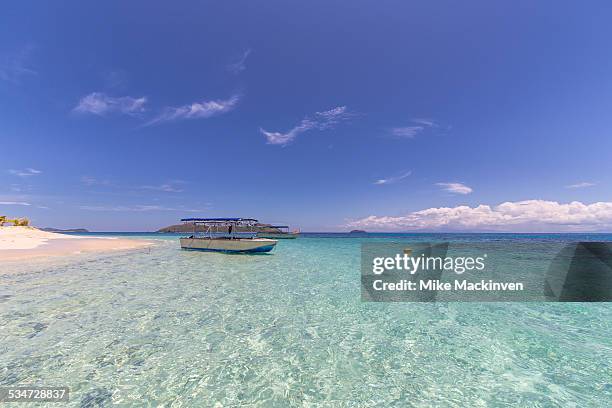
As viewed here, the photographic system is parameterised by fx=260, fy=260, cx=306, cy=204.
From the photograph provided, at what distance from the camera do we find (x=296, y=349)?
252 inches

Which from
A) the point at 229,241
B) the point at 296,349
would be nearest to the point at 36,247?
the point at 229,241

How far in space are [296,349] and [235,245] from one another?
897 inches

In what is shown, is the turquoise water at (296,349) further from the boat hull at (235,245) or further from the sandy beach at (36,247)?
the sandy beach at (36,247)

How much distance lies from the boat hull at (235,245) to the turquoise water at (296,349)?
1584cm

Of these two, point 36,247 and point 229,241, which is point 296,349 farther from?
point 36,247

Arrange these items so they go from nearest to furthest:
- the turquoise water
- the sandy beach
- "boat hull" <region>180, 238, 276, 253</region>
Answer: the turquoise water, the sandy beach, "boat hull" <region>180, 238, 276, 253</region>

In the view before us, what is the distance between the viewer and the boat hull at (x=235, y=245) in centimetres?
2736

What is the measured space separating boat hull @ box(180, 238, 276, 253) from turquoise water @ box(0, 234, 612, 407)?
52.0 feet

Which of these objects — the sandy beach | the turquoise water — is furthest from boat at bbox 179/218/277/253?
the turquoise water

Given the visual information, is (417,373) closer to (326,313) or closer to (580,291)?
(326,313)

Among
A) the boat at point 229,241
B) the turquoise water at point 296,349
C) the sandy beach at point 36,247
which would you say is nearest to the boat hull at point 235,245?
the boat at point 229,241

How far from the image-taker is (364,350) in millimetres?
6387

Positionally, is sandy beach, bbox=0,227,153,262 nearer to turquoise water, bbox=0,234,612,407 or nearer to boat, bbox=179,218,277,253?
boat, bbox=179,218,277,253

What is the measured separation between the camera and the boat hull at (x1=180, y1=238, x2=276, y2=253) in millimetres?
27359
